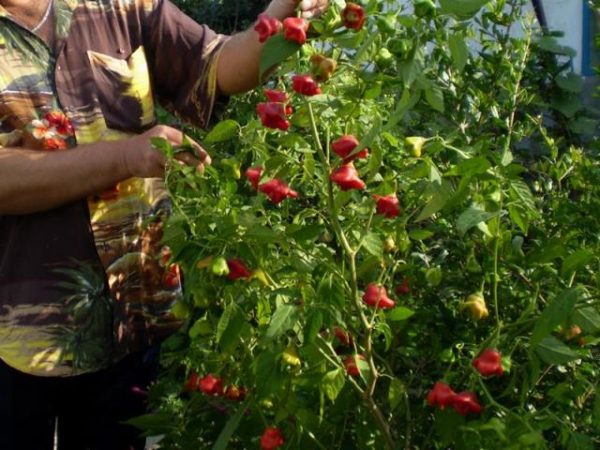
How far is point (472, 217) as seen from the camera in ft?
4.99

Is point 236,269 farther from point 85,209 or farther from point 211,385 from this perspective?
point 85,209

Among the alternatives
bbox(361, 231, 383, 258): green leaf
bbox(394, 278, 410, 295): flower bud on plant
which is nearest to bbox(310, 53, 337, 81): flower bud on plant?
bbox(361, 231, 383, 258): green leaf

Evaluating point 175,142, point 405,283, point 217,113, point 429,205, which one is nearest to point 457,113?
point 217,113

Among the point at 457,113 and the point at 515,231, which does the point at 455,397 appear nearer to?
the point at 515,231

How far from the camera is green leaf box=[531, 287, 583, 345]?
1393mm

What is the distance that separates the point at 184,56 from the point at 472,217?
0.98 metres

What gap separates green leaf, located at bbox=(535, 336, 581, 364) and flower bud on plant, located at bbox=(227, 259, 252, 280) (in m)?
0.44

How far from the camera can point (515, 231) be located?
2049 millimetres

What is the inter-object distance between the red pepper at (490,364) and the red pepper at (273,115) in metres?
0.44

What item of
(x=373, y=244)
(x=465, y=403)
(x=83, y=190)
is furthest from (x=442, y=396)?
(x=83, y=190)

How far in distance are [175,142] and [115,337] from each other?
532 millimetres

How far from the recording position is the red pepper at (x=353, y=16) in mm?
1483

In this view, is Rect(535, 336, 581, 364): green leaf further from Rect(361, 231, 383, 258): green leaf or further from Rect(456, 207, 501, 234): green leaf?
Rect(361, 231, 383, 258): green leaf

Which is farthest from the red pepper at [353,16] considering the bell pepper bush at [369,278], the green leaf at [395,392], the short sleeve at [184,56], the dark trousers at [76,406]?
the dark trousers at [76,406]
